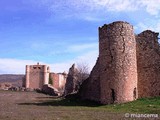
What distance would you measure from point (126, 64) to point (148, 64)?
266cm

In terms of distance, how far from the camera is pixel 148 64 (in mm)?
26703

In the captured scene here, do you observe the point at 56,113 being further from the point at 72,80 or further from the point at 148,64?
the point at 72,80

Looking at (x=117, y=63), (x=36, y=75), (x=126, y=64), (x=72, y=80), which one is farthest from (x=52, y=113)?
(x=36, y=75)

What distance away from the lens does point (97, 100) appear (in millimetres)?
27812

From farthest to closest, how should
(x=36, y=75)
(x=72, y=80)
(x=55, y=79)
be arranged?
(x=55, y=79)
(x=36, y=75)
(x=72, y=80)

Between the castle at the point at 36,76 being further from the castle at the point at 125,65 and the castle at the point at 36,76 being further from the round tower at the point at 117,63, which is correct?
the round tower at the point at 117,63

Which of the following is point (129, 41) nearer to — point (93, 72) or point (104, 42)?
point (104, 42)

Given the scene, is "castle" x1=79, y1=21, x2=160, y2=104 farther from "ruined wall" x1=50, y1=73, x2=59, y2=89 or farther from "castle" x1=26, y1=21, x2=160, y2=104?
"ruined wall" x1=50, y1=73, x2=59, y2=89

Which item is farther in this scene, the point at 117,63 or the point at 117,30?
the point at 117,30

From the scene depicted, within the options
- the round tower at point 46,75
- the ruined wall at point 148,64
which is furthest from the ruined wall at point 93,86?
the round tower at point 46,75

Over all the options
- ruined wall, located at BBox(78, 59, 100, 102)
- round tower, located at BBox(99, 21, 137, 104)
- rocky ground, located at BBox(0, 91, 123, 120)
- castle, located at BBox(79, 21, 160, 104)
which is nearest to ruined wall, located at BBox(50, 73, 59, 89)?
ruined wall, located at BBox(78, 59, 100, 102)

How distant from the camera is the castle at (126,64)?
24.5 meters

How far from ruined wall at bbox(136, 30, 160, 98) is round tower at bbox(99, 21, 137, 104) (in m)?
1.15

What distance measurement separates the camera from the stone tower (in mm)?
67250
